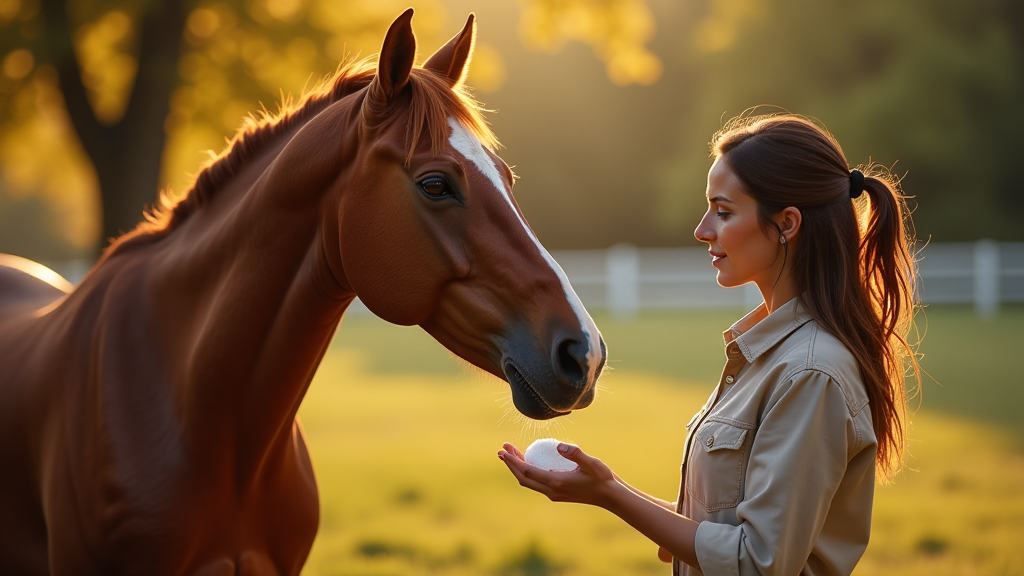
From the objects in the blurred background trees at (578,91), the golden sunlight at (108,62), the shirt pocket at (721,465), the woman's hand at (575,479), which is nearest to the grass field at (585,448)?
the woman's hand at (575,479)

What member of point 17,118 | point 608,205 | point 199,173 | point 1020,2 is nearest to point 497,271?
point 199,173

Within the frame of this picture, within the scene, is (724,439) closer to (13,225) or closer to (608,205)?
(608,205)

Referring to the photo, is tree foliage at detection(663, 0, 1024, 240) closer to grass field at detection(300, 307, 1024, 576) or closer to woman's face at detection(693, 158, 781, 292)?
grass field at detection(300, 307, 1024, 576)

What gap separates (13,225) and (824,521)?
5157cm

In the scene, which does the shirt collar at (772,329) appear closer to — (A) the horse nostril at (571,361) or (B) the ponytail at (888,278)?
(B) the ponytail at (888,278)

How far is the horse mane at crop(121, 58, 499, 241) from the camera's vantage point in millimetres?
1984

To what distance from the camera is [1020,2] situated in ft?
74.4

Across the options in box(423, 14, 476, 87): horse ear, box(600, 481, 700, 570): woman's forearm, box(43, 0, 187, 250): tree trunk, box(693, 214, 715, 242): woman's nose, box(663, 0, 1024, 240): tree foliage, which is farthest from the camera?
Result: box(663, 0, 1024, 240): tree foliage

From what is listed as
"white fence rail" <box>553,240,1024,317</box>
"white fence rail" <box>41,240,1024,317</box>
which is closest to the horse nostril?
"white fence rail" <box>41,240,1024,317</box>

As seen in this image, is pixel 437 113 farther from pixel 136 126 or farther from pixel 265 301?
pixel 136 126

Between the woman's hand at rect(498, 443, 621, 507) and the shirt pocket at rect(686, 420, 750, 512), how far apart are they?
0.22 meters

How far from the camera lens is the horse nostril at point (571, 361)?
72.6 inches

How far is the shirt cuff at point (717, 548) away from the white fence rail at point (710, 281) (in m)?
16.3

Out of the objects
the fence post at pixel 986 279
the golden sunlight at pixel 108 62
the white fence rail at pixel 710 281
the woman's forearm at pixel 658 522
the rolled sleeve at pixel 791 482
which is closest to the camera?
the rolled sleeve at pixel 791 482
